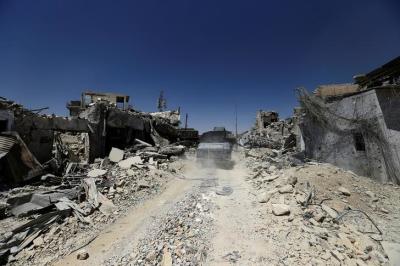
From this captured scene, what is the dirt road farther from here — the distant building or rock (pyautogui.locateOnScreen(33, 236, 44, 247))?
→ the distant building

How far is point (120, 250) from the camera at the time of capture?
18.9 ft

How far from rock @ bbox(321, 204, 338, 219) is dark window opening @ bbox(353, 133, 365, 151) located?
20.1ft

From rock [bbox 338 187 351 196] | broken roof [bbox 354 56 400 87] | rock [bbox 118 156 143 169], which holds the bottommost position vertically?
rock [bbox 338 187 351 196]

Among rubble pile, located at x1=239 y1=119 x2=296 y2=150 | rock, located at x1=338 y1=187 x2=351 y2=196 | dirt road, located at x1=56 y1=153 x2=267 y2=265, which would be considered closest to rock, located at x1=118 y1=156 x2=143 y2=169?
dirt road, located at x1=56 y1=153 x2=267 y2=265

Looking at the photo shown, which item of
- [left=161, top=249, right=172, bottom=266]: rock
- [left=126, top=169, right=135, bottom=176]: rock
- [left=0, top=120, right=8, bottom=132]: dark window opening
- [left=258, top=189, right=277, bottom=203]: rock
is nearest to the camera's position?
[left=161, top=249, right=172, bottom=266]: rock

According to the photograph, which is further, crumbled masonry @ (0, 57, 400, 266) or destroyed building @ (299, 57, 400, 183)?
destroyed building @ (299, 57, 400, 183)

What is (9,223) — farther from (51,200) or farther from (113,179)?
(113,179)

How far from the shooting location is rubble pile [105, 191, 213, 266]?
16.9ft

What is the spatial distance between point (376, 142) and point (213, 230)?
30.8 feet

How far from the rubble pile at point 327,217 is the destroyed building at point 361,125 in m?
1.48

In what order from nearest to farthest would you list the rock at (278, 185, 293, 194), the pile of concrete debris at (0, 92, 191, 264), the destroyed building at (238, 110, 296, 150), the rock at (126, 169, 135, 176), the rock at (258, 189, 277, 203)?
the pile of concrete debris at (0, 92, 191, 264) → the rock at (258, 189, 277, 203) → the rock at (278, 185, 293, 194) → the rock at (126, 169, 135, 176) → the destroyed building at (238, 110, 296, 150)

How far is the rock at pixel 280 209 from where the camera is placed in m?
6.71

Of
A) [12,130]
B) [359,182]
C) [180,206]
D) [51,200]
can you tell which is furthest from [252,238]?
[12,130]

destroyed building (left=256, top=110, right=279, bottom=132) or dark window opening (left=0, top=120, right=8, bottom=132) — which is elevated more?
destroyed building (left=256, top=110, right=279, bottom=132)
